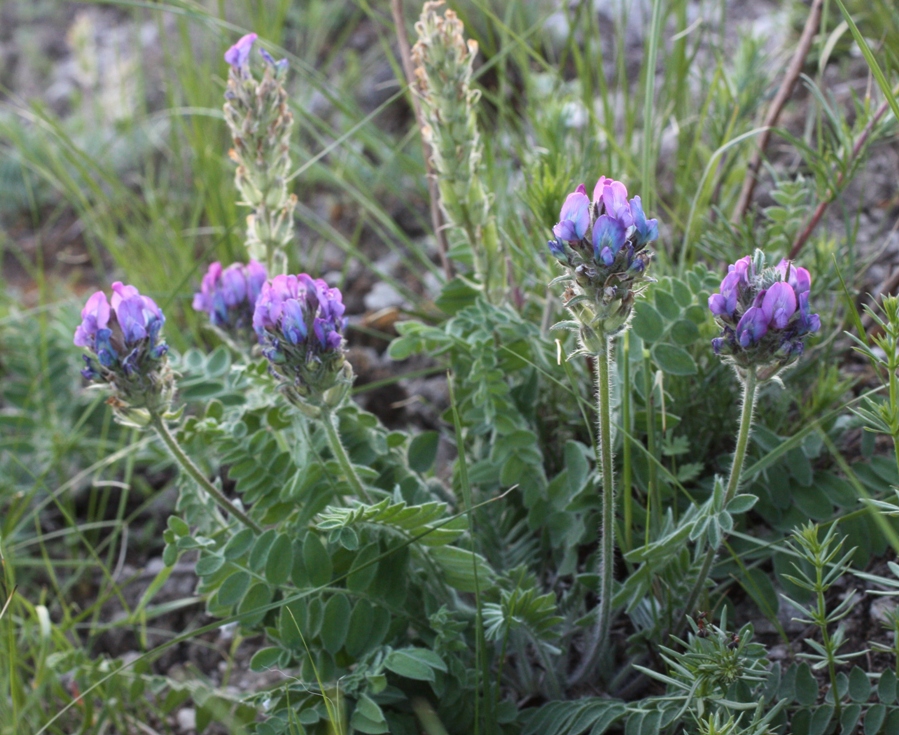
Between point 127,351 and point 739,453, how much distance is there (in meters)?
1.10

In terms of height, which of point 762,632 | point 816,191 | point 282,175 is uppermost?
point 282,175

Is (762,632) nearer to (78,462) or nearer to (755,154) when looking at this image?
(755,154)

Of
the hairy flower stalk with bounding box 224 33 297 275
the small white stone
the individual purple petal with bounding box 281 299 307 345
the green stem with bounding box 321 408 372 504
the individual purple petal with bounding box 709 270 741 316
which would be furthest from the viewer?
the small white stone

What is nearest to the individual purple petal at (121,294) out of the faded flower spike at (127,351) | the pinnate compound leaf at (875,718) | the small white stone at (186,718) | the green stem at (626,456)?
the faded flower spike at (127,351)

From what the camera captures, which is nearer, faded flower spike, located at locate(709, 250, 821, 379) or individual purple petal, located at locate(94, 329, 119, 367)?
faded flower spike, located at locate(709, 250, 821, 379)

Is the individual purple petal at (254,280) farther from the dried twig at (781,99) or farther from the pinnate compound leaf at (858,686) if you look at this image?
the pinnate compound leaf at (858,686)

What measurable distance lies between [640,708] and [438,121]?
1.21 meters

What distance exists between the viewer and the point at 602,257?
51.0 inches

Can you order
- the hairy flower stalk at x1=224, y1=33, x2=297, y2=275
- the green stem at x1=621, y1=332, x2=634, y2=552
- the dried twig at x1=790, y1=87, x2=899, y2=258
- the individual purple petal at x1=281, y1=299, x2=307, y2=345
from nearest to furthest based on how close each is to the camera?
the individual purple petal at x1=281, y1=299, x2=307, y2=345, the green stem at x1=621, y1=332, x2=634, y2=552, the hairy flower stalk at x1=224, y1=33, x2=297, y2=275, the dried twig at x1=790, y1=87, x2=899, y2=258

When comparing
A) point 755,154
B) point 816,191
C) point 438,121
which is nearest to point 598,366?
point 438,121

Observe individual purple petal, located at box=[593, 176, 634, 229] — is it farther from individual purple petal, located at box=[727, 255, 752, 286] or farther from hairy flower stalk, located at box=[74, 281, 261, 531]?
hairy flower stalk, located at box=[74, 281, 261, 531]

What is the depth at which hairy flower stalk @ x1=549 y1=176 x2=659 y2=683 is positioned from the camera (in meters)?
1.30

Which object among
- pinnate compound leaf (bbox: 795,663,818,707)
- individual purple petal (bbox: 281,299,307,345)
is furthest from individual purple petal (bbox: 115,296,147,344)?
pinnate compound leaf (bbox: 795,663,818,707)

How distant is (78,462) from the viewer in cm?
282
